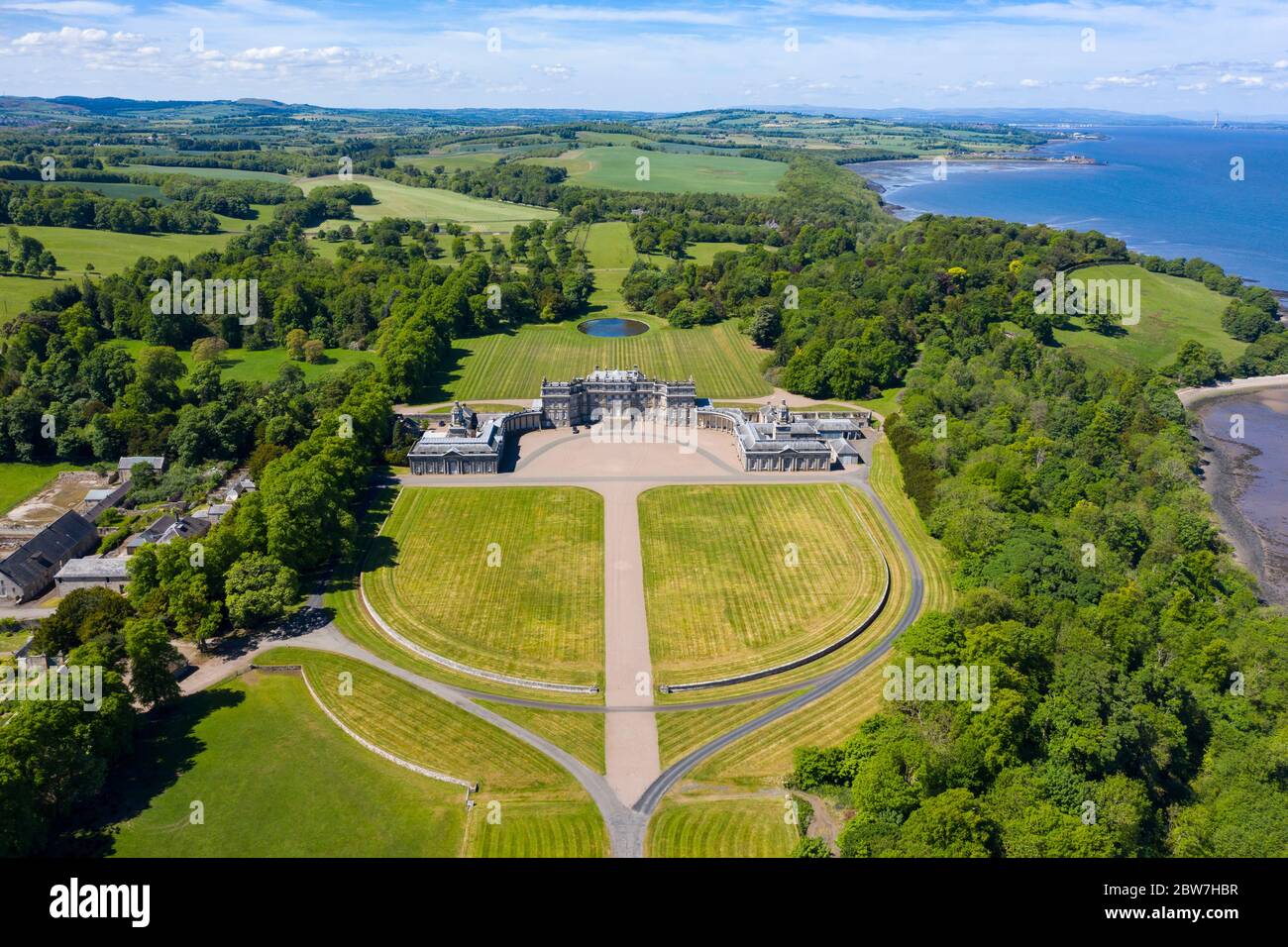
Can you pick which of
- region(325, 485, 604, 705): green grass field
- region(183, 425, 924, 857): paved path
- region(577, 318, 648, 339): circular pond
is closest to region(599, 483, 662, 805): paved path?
region(183, 425, 924, 857): paved path

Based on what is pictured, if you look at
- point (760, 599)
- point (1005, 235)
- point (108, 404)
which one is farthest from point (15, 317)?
point (1005, 235)

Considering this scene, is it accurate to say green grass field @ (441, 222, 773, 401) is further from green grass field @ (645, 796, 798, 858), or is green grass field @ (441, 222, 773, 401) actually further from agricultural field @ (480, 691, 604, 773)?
green grass field @ (645, 796, 798, 858)

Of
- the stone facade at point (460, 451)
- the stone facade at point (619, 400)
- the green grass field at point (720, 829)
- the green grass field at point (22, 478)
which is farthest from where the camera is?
the stone facade at point (619, 400)

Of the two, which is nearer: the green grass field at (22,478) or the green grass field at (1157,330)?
the green grass field at (22,478)

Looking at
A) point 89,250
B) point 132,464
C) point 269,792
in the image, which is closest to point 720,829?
point 269,792

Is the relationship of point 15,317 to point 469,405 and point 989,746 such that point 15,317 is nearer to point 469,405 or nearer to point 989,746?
point 469,405

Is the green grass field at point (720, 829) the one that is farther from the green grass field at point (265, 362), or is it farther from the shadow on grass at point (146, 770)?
the green grass field at point (265, 362)

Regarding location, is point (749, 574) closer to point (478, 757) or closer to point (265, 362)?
point (478, 757)

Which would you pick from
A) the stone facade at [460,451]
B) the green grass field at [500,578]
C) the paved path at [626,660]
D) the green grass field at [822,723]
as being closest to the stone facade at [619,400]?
the stone facade at [460,451]
